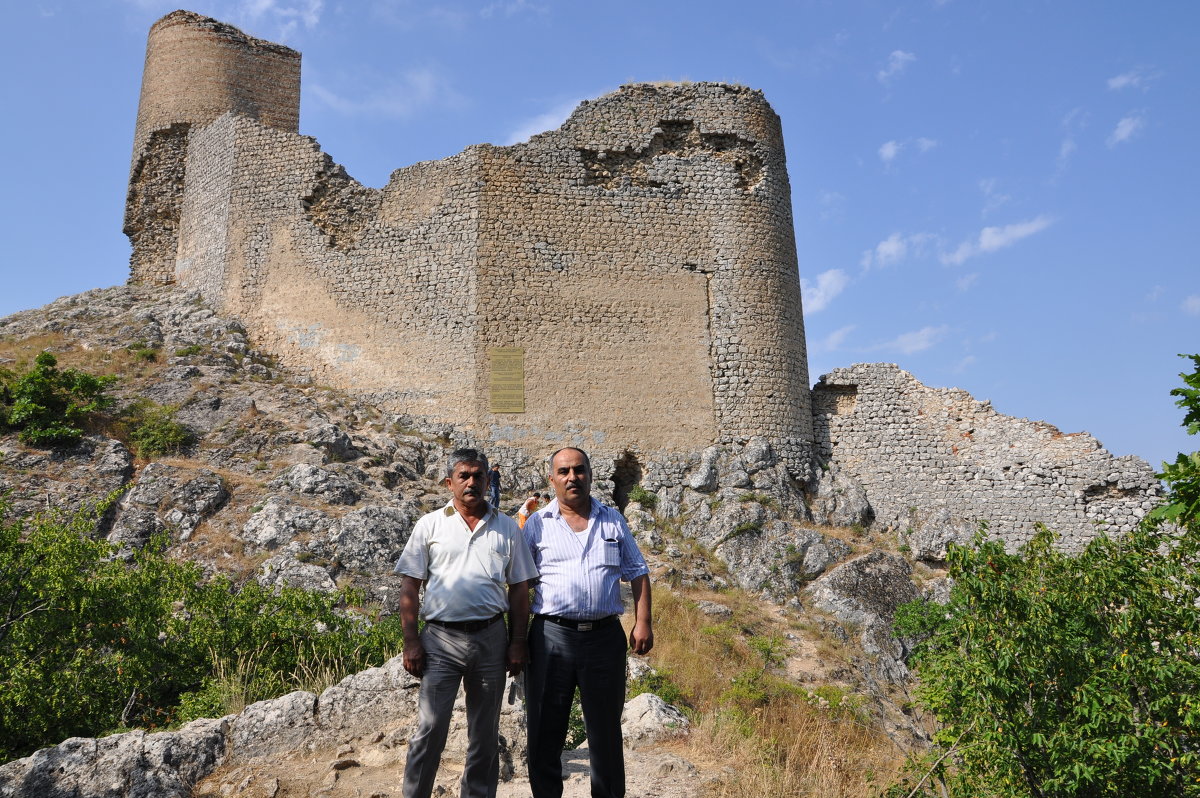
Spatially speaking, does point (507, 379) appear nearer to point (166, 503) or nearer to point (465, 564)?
point (166, 503)

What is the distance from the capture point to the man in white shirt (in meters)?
4.31

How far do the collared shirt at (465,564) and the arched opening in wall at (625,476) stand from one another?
35.5 ft

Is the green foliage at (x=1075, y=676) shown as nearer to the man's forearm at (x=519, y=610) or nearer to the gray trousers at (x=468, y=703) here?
the man's forearm at (x=519, y=610)

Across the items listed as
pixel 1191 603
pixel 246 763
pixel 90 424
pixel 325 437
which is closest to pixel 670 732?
pixel 246 763

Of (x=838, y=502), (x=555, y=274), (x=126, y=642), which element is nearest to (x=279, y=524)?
(x=126, y=642)

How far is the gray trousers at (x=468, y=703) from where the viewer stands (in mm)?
4281

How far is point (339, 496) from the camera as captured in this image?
1254 centimetres

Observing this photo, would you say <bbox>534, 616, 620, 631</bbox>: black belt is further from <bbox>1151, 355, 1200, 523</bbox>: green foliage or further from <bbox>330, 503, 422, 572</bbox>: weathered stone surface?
<bbox>330, 503, 422, 572</bbox>: weathered stone surface

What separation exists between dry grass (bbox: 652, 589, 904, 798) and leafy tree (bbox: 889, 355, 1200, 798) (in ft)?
1.97

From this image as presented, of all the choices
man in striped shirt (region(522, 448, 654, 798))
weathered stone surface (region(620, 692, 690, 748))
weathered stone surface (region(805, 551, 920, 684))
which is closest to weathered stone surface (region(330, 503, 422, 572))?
weathered stone surface (region(620, 692, 690, 748))

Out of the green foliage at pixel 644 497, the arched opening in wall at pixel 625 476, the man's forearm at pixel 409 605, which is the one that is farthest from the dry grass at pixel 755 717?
the arched opening in wall at pixel 625 476

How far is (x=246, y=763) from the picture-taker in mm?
5234

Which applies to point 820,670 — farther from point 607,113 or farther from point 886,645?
point 607,113

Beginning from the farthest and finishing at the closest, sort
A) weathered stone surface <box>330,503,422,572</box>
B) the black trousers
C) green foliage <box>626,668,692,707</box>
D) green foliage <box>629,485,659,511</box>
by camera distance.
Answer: green foliage <box>629,485,659,511</box> < weathered stone surface <box>330,503,422,572</box> < green foliage <box>626,668,692,707</box> < the black trousers
